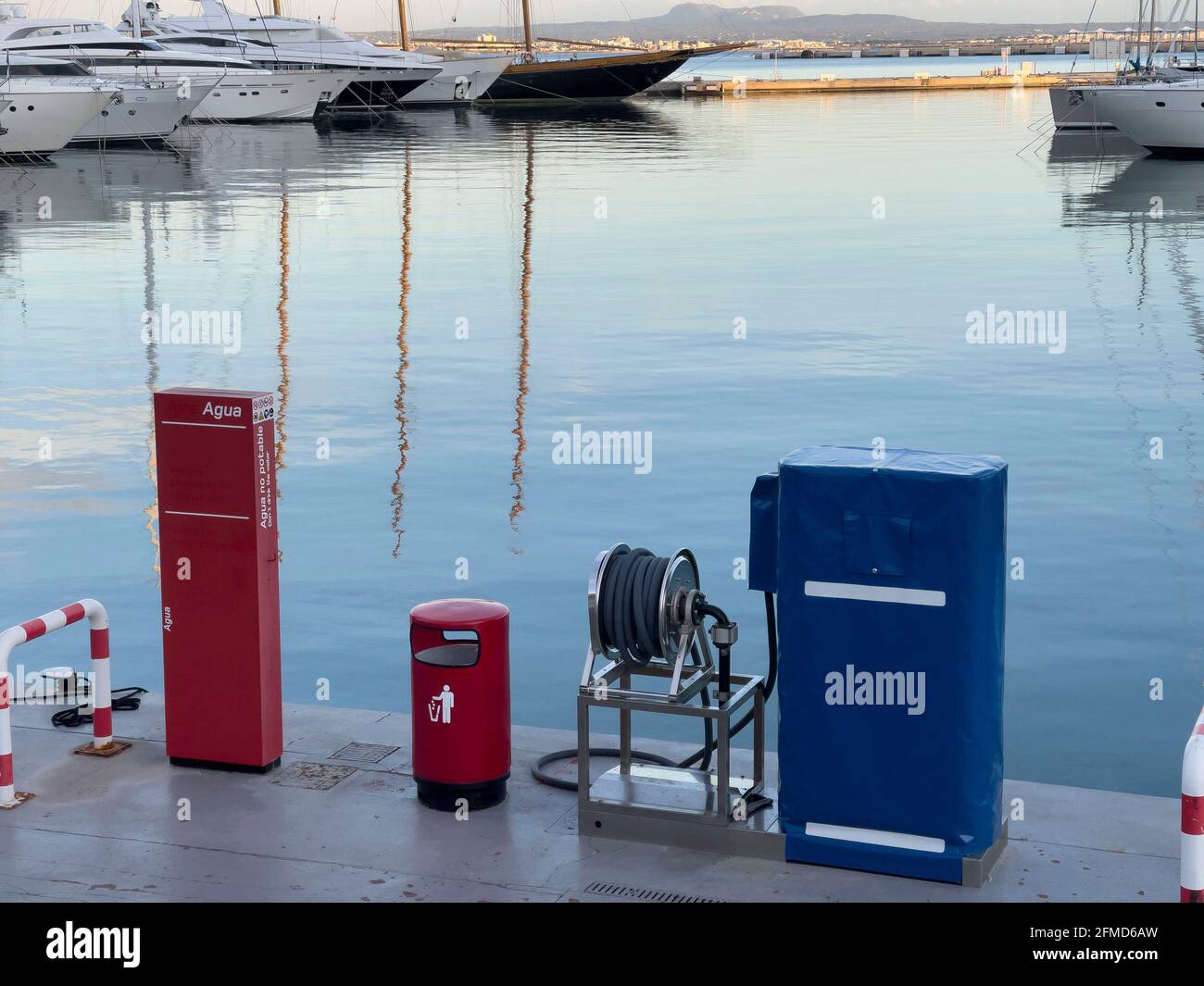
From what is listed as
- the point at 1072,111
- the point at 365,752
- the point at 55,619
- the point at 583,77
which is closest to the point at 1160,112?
the point at 1072,111

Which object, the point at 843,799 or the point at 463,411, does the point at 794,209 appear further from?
the point at 843,799

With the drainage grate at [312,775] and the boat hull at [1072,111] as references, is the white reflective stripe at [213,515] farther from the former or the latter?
the boat hull at [1072,111]

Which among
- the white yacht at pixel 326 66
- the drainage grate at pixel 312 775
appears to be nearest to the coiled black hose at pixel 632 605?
the drainage grate at pixel 312 775

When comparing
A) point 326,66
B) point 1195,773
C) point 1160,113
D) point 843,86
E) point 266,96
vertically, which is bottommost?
point 1195,773

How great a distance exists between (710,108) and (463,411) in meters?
75.7

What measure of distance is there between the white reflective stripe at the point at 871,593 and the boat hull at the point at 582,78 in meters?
84.7

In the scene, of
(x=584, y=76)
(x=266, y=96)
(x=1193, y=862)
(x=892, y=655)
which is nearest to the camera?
(x=1193, y=862)

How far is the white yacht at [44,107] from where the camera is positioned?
42000 mm

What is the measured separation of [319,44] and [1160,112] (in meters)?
49.5

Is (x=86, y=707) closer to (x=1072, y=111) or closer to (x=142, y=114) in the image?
(x=142, y=114)

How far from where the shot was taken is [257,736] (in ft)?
20.5

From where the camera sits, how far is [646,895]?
5.25 meters

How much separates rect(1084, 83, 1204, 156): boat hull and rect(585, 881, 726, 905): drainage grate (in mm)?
39426

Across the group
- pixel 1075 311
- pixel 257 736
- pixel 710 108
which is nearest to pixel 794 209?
pixel 1075 311
